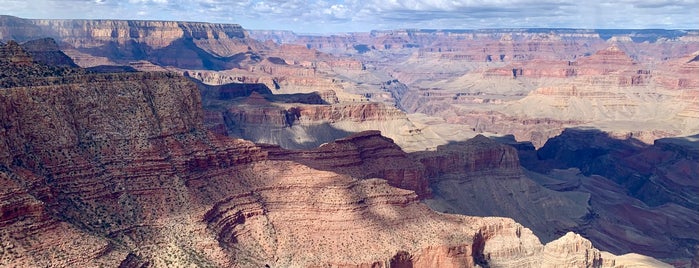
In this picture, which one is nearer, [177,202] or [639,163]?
[177,202]

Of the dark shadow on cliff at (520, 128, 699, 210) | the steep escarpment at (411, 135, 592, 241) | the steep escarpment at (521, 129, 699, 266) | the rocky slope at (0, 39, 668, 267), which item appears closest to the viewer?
the rocky slope at (0, 39, 668, 267)

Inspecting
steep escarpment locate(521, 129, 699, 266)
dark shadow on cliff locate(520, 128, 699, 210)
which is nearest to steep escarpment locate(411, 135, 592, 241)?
steep escarpment locate(521, 129, 699, 266)

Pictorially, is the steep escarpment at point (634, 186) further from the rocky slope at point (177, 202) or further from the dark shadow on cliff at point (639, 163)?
the rocky slope at point (177, 202)

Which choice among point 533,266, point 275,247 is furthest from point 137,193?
point 533,266

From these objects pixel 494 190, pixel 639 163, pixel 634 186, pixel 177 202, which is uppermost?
pixel 177 202

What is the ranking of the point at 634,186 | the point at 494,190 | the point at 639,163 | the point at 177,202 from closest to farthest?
the point at 177,202
the point at 494,190
the point at 634,186
the point at 639,163

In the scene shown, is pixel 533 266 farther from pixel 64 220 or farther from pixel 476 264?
pixel 64 220

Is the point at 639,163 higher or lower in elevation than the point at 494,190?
lower

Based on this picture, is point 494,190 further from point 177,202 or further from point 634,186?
→ point 634,186

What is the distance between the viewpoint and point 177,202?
211ft

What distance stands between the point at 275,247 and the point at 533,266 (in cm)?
3175

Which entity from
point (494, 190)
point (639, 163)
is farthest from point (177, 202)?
point (639, 163)

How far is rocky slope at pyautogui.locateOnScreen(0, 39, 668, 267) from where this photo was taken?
55656 millimetres

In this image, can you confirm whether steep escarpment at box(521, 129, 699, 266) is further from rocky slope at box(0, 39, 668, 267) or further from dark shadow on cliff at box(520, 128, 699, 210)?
rocky slope at box(0, 39, 668, 267)
